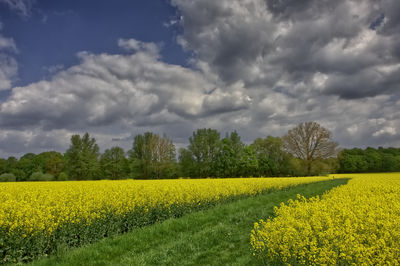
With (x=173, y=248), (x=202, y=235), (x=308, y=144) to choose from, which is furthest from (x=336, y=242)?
(x=308, y=144)

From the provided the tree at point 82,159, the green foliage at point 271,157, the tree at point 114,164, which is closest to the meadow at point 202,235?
the tree at point 82,159

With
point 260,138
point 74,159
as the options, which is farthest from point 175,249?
Result: point 260,138

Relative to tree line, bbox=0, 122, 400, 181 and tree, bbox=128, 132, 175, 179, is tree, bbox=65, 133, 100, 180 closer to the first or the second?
tree line, bbox=0, 122, 400, 181

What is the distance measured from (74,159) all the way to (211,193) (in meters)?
50.9

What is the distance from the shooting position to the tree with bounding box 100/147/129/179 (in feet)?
209

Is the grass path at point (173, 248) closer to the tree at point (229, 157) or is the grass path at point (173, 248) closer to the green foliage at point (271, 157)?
the tree at point (229, 157)

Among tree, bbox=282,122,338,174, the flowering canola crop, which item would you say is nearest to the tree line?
tree, bbox=282,122,338,174

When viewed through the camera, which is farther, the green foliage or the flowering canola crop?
the green foliage

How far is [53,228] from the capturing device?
765 cm

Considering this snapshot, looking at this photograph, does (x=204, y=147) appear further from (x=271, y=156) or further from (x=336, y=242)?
(x=336, y=242)

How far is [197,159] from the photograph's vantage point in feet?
196

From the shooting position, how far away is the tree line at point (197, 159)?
51.5 m

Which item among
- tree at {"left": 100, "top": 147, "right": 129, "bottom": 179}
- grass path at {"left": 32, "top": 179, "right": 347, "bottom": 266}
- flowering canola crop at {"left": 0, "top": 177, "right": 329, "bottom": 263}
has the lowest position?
grass path at {"left": 32, "top": 179, "right": 347, "bottom": 266}

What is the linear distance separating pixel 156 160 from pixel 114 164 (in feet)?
50.8
